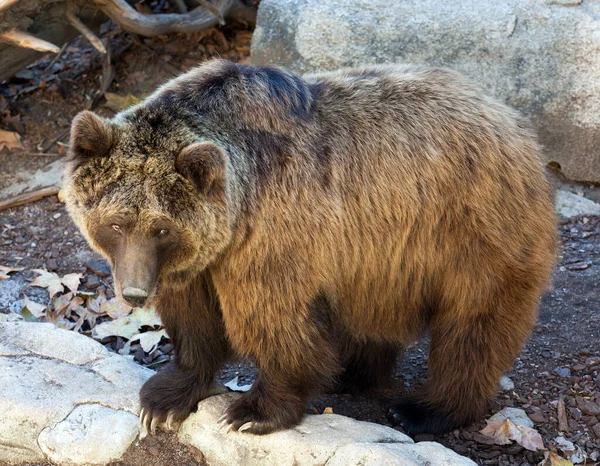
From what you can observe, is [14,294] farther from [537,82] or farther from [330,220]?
[537,82]

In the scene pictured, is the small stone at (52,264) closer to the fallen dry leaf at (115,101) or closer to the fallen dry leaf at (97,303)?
the fallen dry leaf at (97,303)

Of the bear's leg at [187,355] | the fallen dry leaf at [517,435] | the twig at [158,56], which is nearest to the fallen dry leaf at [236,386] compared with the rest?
the bear's leg at [187,355]

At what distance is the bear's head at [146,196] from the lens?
13.2ft

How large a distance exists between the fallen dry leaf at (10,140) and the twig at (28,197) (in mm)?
859

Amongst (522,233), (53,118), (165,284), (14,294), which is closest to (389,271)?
(522,233)

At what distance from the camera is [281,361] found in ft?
14.9

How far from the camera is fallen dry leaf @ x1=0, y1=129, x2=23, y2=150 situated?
342 inches

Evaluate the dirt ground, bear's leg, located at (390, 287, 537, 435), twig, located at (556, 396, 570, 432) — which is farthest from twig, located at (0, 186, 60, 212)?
twig, located at (556, 396, 570, 432)

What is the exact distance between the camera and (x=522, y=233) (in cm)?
484

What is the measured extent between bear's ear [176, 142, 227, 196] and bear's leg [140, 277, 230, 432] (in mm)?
737

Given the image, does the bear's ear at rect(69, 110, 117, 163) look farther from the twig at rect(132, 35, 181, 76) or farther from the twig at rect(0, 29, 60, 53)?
the twig at rect(132, 35, 181, 76)

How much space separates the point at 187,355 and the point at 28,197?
3838 mm

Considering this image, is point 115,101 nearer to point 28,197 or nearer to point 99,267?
point 28,197

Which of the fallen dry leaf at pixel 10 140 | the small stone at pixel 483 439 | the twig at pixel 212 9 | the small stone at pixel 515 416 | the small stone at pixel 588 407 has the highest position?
the twig at pixel 212 9
